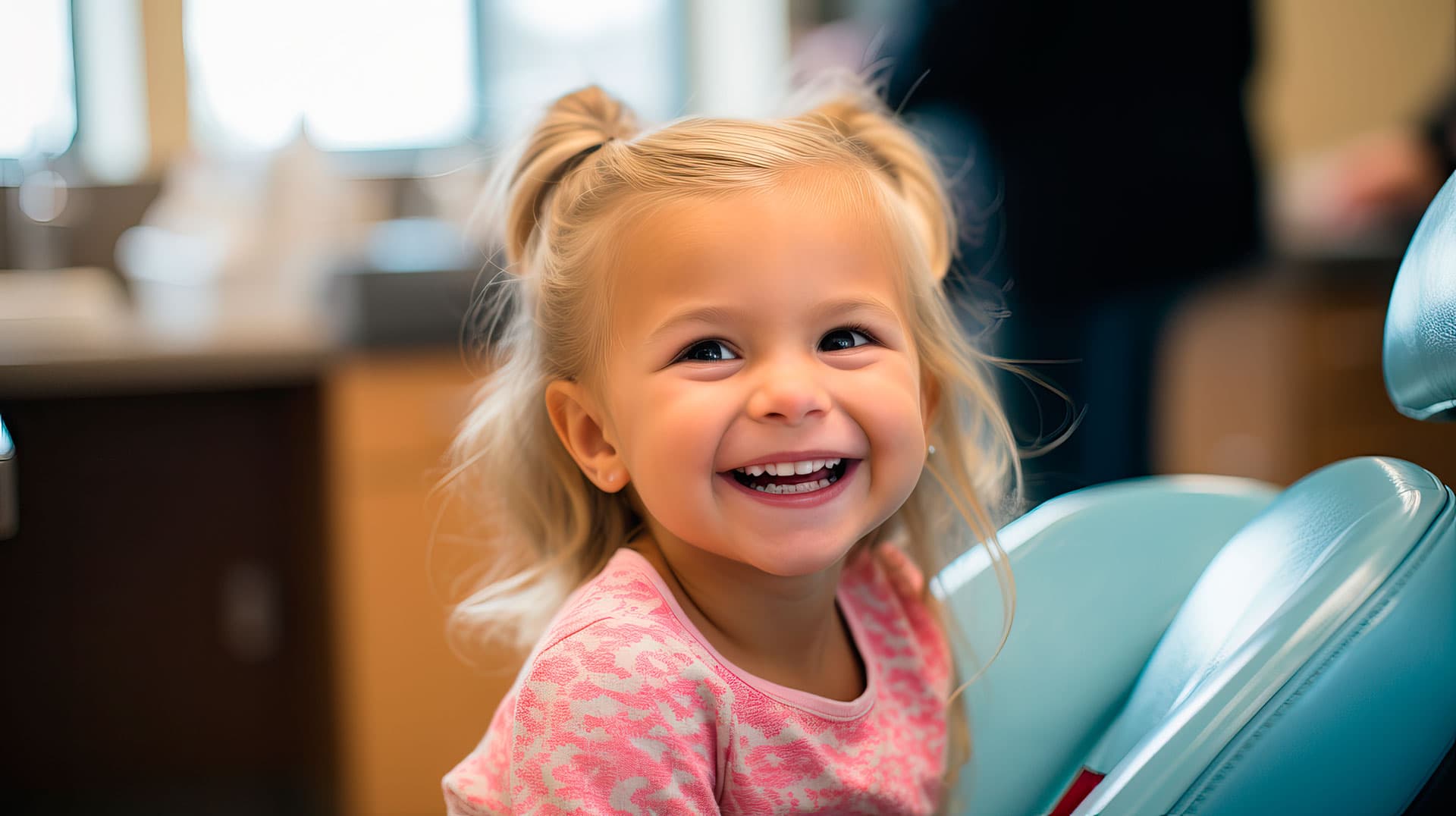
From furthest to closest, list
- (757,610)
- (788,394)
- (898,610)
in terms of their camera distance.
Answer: (898,610), (757,610), (788,394)

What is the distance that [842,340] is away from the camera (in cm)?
80

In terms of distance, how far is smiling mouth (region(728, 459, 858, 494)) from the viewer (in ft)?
2.57

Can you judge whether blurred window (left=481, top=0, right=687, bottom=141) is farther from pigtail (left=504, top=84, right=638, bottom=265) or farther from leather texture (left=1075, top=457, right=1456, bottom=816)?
leather texture (left=1075, top=457, right=1456, bottom=816)

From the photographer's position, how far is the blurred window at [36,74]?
2.62 m

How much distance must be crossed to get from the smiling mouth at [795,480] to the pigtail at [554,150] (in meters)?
0.25

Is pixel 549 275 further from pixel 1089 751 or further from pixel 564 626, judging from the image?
pixel 1089 751

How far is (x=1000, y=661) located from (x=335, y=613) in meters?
1.42

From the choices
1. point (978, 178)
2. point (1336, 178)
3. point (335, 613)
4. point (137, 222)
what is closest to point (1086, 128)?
point (978, 178)

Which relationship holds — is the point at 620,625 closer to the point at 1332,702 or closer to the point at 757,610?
the point at 757,610

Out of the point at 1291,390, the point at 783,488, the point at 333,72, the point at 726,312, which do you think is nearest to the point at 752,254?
the point at 726,312

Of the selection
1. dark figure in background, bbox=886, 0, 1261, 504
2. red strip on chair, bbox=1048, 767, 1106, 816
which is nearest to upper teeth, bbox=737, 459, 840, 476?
red strip on chair, bbox=1048, 767, 1106, 816

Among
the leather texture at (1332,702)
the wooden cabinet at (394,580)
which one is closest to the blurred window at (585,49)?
the wooden cabinet at (394,580)

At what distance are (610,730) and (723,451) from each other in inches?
6.8

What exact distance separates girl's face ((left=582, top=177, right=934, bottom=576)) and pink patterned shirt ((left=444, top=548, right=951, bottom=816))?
74 millimetres
